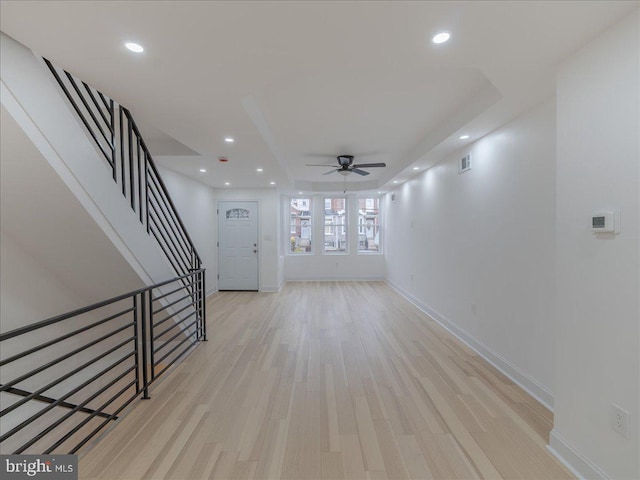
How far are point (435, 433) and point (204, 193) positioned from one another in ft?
20.2

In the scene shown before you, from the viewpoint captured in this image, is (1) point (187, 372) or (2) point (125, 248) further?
(1) point (187, 372)

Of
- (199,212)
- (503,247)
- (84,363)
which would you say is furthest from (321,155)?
(84,363)

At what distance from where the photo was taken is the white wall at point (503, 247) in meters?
2.47

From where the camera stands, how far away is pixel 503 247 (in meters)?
3.03

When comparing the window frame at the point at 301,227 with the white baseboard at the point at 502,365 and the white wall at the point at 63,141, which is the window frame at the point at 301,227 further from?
the white wall at the point at 63,141

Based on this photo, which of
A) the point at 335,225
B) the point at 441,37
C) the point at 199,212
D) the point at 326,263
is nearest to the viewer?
the point at 441,37

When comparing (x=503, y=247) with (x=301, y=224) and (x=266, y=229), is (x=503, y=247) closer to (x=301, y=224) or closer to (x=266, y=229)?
(x=266, y=229)

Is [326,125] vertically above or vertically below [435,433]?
above

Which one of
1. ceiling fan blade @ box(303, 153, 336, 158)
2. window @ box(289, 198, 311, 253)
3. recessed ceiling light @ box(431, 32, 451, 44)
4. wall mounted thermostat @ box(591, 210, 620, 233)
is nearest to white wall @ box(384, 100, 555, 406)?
wall mounted thermostat @ box(591, 210, 620, 233)

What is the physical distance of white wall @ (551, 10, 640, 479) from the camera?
58.3 inches

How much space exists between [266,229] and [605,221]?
630cm

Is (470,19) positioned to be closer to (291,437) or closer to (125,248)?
(291,437)

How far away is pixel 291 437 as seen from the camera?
2.07 meters

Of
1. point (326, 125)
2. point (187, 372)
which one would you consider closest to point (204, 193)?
point (326, 125)
